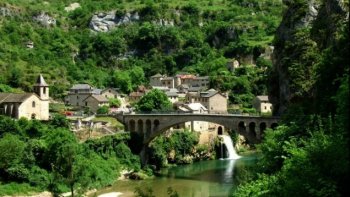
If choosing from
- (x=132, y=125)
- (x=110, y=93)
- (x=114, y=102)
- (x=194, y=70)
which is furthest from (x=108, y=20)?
(x=132, y=125)

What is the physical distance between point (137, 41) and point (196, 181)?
310 ft

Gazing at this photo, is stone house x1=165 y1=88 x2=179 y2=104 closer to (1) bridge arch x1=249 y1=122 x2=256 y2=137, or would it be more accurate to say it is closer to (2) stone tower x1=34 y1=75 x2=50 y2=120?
(2) stone tower x1=34 y1=75 x2=50 y2=120

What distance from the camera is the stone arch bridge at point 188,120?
6141cm

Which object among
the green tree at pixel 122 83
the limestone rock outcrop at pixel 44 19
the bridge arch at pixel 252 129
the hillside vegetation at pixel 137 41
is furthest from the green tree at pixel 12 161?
the limestone rock outcrop at pixel 44 19

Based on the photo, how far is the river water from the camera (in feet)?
184

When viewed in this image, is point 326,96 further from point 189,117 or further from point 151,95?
point 151,95

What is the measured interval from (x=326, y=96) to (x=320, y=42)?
61.3 feet

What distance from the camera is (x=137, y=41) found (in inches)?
6019

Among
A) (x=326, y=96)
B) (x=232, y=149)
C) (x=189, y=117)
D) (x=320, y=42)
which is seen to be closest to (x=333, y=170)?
(x=326, y=96)

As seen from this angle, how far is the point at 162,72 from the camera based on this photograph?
14275 centimetres

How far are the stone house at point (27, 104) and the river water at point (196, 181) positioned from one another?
50.5 ft

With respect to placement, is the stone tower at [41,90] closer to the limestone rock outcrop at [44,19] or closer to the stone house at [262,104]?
the stone house at [262,104]

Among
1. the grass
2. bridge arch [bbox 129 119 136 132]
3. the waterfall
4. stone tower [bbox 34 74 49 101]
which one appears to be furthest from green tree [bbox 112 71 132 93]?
the grass

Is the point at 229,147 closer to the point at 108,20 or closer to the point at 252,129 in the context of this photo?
the point at 252,129
